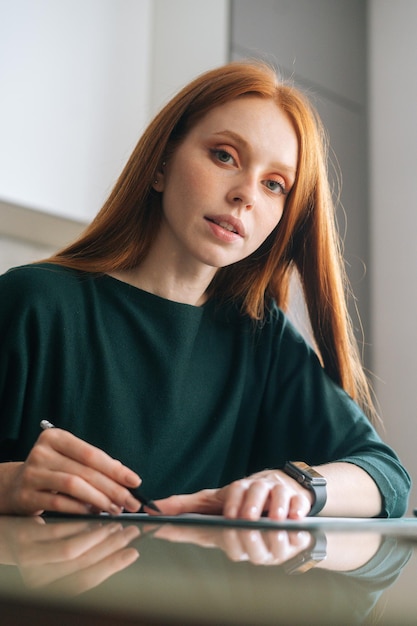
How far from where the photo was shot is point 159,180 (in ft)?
4.30

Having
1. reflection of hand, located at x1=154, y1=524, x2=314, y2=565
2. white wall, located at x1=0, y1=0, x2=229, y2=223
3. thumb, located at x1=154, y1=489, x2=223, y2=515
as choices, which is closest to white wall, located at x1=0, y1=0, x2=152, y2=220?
white wall, located at x1=0, y1=0, x2=229, y2=223

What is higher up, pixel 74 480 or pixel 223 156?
pixel 223 156

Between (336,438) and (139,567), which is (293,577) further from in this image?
(336,438)

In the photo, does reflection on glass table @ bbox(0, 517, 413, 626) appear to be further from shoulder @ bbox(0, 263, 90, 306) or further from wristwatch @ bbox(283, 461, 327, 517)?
shoulder @ bbox(0, 263, 90, 306)

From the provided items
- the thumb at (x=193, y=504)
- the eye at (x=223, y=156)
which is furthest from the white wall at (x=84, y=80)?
the thumb at (x=193, y=504)

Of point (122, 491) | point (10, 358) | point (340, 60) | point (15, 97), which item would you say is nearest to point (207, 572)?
point (122, 491)

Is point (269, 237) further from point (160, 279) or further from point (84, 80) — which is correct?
point (84, 80)

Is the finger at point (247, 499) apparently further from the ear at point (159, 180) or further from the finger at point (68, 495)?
the ear at point (159, 180)

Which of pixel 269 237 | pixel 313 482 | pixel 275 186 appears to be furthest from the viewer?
pixel 269 237

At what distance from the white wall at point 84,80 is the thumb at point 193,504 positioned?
4.72 ft

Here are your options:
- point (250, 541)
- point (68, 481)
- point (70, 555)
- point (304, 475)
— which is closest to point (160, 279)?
point (304, 475)

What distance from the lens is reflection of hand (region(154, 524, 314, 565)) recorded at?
0.34m

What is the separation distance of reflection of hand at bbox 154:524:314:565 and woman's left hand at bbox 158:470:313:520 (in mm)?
190

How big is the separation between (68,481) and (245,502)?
A: 17cm
